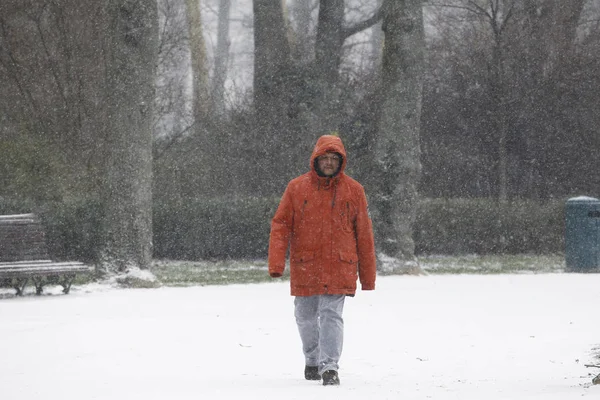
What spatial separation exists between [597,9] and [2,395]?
25.5m

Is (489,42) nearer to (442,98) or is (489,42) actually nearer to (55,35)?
(442,98)

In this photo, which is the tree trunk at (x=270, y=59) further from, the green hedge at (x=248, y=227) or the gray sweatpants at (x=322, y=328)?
the gray sweatpants at (x=322, y=328)

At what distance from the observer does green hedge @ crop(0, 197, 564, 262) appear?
20.8 metres

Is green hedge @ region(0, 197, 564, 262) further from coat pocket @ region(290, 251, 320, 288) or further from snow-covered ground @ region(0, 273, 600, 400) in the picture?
coat pocket @ region(290, 251, 320, 288)

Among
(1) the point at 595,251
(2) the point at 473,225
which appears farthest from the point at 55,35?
(1) the point at 595,251

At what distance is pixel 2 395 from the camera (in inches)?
288

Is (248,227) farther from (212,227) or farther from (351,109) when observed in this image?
(351,109)

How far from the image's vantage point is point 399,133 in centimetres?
1842

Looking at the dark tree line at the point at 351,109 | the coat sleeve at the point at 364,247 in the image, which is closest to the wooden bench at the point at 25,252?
the dark tree line at the point at 351,109

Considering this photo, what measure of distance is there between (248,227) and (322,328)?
14.4 metres

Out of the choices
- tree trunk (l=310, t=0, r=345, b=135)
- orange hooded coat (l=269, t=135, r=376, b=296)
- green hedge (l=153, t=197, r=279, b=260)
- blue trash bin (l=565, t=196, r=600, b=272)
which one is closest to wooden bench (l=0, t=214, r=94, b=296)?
green hedge (l=153, t=197, r=279, b=260)

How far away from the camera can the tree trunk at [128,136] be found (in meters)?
16.3

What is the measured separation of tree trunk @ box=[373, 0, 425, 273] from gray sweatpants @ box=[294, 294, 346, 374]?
10371 millimetres

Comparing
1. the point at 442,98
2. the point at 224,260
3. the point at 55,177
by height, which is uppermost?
the point at 442,98
